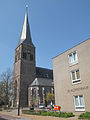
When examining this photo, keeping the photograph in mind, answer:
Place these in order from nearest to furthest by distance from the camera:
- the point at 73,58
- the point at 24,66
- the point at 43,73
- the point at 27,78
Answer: the point at 73,58, the point at 27,78, the point at 24,66, the point at 43,73

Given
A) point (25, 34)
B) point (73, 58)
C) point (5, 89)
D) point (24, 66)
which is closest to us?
point (73, 58)

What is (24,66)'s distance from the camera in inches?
2259

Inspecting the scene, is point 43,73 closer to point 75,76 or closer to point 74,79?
point 74,79

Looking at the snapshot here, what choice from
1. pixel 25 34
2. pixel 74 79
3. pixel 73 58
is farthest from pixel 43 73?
pixel 74 79

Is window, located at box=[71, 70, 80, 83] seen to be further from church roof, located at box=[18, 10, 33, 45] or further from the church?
church roof, located at box=[18, 10, 33, 45]

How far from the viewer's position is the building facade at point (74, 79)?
591 inches

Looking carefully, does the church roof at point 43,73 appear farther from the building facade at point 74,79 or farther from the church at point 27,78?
the building facade at point 74,79

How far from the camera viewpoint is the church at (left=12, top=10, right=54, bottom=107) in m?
50.6

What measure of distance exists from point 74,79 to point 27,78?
41501 mm

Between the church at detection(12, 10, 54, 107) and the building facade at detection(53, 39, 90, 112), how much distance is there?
29.8 metres

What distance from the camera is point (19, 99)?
162ft

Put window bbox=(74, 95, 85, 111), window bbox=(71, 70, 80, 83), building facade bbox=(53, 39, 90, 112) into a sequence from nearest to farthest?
1. window bbox=(74, 95, 85, 111)
2. building facade bbox=(53, 39, 90, 112)
3. window bbox=(71, 70, 80, 83)

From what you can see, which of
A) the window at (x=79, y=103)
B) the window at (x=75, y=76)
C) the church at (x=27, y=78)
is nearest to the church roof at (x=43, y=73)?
the church at (x=27, y=78)

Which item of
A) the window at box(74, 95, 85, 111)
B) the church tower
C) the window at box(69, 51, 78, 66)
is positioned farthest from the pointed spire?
the window at box(74, 95, 85, 111)
